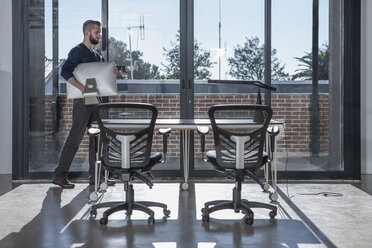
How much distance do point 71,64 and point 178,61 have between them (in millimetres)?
1390

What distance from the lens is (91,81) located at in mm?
5254

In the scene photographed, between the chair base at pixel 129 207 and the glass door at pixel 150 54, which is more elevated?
the glass door at pixel 150 54

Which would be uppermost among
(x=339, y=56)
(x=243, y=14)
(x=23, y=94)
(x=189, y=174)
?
(x=243, y=14)

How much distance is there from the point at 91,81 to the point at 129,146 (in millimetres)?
1338

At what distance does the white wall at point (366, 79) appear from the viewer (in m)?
6.58

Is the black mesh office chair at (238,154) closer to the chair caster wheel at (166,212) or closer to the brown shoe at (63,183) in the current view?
the chair caster wheel at (166,212)

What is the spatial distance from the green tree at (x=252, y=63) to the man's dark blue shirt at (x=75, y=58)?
5.46 ft

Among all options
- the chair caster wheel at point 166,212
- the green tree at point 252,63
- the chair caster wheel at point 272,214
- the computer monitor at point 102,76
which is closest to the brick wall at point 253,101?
the green tree at point 252,63

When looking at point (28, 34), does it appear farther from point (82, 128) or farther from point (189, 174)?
point (189, 174)

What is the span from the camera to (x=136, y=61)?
640 centimetres

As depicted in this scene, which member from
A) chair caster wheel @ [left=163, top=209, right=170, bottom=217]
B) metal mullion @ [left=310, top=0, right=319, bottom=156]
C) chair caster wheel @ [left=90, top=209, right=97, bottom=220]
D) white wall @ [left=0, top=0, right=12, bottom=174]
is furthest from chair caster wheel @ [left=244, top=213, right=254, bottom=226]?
white wall @ [left=0, top=0, right=12, bottom=174]

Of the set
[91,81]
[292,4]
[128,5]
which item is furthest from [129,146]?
[292,4]

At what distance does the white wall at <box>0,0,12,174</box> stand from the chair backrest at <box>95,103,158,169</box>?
2.70 metres

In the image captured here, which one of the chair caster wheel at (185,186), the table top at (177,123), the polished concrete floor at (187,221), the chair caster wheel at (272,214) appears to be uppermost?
the table top at (177,123)
